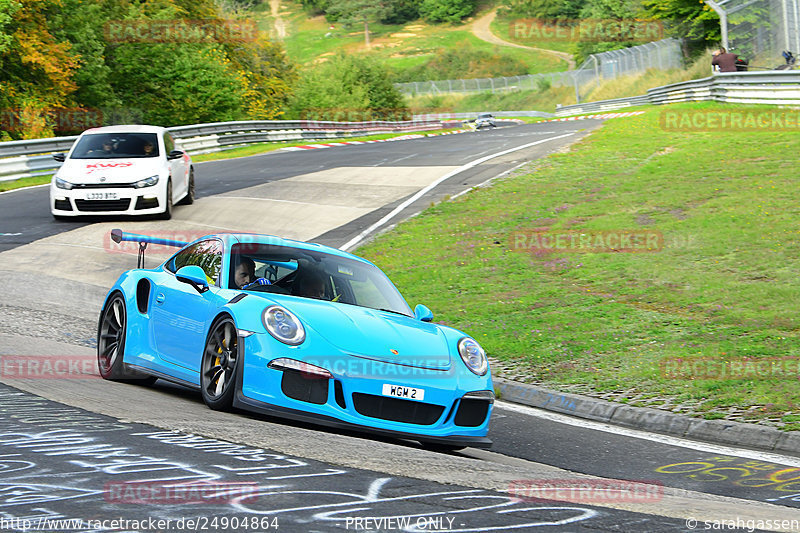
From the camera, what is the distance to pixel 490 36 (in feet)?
480

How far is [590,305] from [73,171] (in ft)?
33.7

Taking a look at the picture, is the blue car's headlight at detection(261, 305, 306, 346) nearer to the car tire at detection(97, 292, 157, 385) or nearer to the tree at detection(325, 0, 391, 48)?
the car tire at detection(97, 292, 157, 385)

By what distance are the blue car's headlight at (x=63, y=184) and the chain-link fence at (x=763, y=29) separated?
79.5 ft

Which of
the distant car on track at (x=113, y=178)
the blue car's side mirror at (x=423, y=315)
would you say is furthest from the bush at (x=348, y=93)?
the blue car's side mirror at (x=423, y=315)

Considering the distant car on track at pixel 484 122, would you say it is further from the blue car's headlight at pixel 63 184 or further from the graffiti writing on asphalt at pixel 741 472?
the graffiti writing on asphalt at pixel 741 472

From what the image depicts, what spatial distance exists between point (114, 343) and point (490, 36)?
14352 centimetres

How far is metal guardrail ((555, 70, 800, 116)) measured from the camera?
26469 millimetres

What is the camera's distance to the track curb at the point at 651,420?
726 centimetres

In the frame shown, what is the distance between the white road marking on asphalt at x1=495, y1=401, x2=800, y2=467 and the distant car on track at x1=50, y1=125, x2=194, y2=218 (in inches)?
415

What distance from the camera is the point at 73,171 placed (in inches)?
688

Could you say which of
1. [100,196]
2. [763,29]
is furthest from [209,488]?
[763,29]

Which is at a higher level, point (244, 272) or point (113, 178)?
point (113, 178)

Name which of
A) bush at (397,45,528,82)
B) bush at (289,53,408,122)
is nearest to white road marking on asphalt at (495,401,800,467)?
bush at (289,53,408,122)

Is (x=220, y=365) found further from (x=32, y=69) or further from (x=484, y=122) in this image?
(x=484, y=122)
